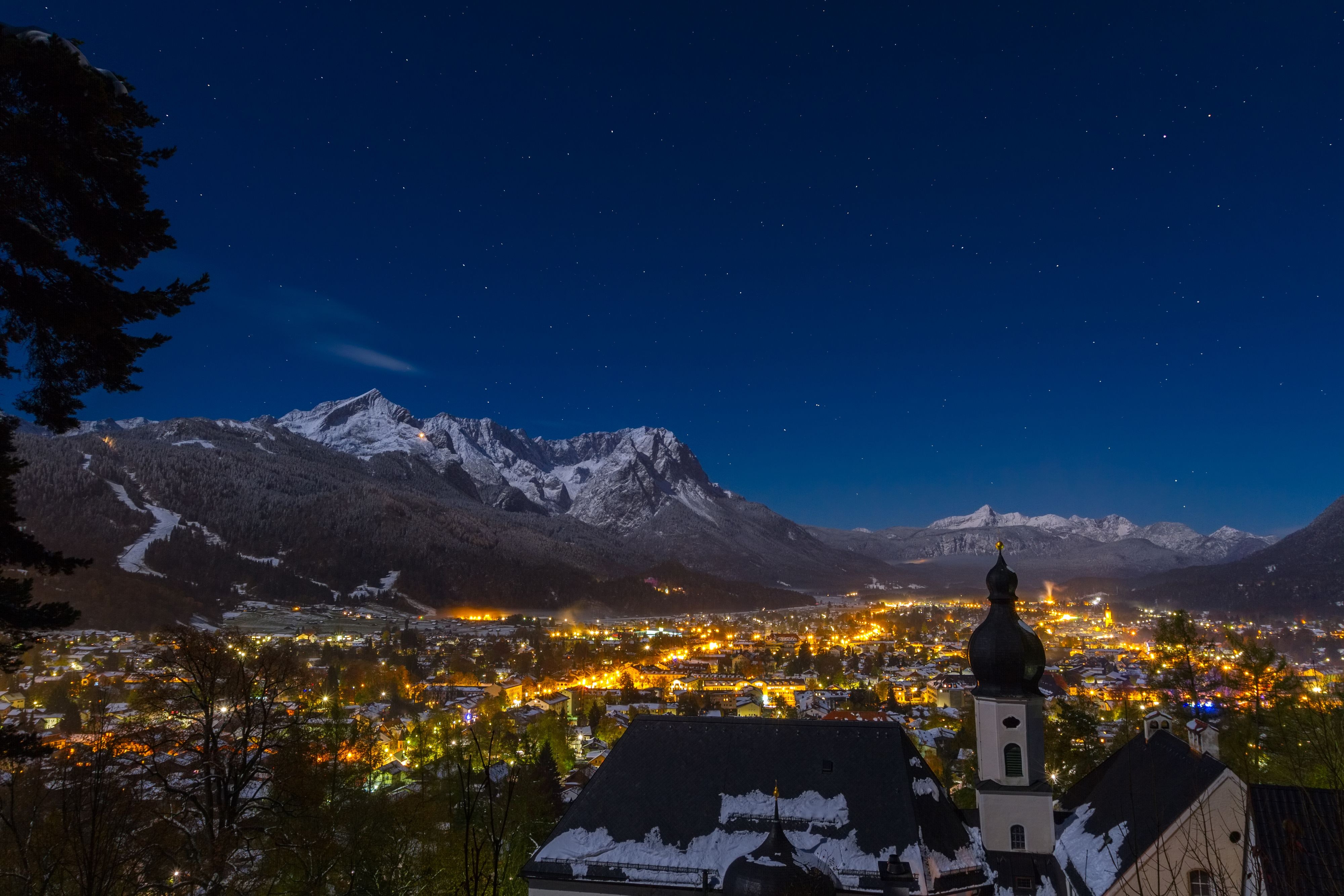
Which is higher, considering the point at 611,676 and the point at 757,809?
the point at 757,809

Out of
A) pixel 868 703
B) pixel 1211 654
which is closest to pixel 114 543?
pixel 868 703

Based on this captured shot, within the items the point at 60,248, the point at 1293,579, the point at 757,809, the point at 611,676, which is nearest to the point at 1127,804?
the point at 757,809

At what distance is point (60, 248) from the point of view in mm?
7066

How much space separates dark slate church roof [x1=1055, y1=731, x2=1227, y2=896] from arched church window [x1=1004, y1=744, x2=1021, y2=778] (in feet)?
6.26

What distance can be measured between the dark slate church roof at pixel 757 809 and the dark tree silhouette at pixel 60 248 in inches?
495

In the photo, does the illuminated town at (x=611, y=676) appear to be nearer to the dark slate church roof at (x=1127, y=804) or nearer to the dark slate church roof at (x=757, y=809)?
the dark slate church roof at (x=757, y=809)

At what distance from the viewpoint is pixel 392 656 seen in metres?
119

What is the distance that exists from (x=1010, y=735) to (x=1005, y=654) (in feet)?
6.78

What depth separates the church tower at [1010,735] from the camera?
2009cm

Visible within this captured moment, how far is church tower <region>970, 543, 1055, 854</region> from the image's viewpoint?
20.1 m

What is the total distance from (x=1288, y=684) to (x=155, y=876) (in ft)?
124

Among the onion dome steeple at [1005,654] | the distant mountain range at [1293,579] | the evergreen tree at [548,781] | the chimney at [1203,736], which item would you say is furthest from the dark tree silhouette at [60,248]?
the distant mountain range at [1293,579]

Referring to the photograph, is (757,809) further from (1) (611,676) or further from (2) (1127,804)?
(1) (611,676)

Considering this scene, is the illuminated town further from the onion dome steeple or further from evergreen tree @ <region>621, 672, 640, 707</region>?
the onion dome steeple
